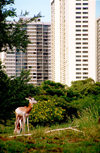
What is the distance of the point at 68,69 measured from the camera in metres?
113

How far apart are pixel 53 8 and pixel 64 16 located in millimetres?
18260

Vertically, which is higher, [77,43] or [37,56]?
[77,43]

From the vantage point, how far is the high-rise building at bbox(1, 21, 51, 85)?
13775 centimetres

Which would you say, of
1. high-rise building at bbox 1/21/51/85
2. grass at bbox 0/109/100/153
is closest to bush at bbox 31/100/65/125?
grass at bbox 0/109/100/153

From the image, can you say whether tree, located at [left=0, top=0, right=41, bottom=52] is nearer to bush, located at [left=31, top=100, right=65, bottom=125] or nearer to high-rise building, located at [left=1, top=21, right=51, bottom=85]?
bush, located at [left=31, top=100, right=65, bottom=125]

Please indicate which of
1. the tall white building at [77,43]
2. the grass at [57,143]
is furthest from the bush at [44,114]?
the tall white building at [77,43]

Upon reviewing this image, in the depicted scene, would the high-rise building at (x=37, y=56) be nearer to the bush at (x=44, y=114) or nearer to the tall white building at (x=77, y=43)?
the tall white building at (x=77, y=43)

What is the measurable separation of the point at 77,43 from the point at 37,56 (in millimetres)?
30637

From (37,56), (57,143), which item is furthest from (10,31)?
(37,56)

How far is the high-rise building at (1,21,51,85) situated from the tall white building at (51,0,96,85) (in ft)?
51.5

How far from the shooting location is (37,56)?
142 metres

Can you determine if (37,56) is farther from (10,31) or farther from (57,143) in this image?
(57,143)

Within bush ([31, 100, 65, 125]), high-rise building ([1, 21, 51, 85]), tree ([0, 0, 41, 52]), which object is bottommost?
bush ([31, 100, 65, 125])

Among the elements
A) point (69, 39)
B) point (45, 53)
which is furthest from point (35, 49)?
point (69, 39)
